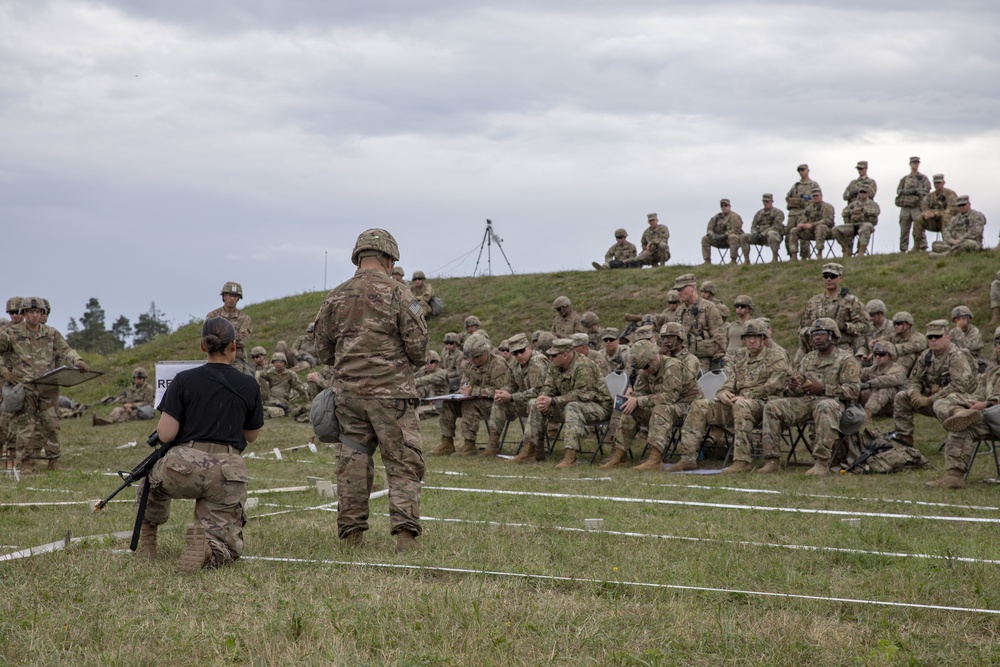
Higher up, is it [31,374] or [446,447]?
[31,374]

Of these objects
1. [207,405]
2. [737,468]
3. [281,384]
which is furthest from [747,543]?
[281,384]

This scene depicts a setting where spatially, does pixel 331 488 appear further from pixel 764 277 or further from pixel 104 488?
pixel 764 277

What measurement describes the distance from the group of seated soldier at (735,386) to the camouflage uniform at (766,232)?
813cm

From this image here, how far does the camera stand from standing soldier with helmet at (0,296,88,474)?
527 inches

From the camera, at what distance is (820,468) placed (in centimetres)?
1186

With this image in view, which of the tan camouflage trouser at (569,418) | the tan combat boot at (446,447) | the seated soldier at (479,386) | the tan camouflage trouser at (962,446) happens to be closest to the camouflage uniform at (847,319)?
the tan camouflage trouser at (569,418)

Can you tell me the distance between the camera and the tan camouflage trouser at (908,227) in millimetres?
23859

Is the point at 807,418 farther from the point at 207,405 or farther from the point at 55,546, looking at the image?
the point at 55,546

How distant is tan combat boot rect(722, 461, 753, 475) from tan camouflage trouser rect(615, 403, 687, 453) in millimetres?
1056

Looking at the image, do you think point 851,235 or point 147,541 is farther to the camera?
point 851,235

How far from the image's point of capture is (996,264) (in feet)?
69.5

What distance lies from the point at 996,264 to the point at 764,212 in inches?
240

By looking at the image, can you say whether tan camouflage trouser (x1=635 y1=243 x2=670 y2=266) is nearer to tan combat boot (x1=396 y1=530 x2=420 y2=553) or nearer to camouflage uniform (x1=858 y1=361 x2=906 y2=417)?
camouflage uniform (x1=858 y1=361 x2=906 y2=417)

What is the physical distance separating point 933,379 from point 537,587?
32.9 feet
